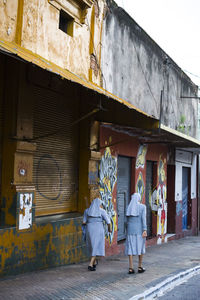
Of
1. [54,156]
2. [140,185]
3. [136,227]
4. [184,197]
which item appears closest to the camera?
[136,227]

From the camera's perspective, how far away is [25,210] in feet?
25.5

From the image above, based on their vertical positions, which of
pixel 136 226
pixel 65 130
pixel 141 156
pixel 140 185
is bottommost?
pixel 136 226

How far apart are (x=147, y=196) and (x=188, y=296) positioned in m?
7.55

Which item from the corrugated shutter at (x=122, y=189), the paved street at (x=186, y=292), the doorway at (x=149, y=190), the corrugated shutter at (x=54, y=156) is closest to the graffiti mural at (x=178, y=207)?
the doorway at (x=149, y=190)

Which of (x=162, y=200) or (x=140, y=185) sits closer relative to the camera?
(x=140, y=185)

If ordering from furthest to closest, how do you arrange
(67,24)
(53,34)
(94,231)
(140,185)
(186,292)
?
1. (140,185)
2. (67,24)
3. (53,34)
4. (94,231)
5. (186,292)

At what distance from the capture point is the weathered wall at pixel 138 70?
11633 mm

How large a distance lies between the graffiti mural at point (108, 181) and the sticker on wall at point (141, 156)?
1772 mm

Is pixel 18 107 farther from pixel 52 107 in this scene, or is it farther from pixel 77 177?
pixel 77 177

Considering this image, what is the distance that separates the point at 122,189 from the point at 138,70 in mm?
3985

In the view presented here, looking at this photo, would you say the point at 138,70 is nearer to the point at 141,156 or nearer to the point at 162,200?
the point at 141,156

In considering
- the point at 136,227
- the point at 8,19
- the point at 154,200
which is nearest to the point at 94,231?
the point at 136,227

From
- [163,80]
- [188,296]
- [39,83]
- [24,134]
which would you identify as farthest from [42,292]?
[163,80]

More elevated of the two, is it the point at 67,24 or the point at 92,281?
the point at 67,24
